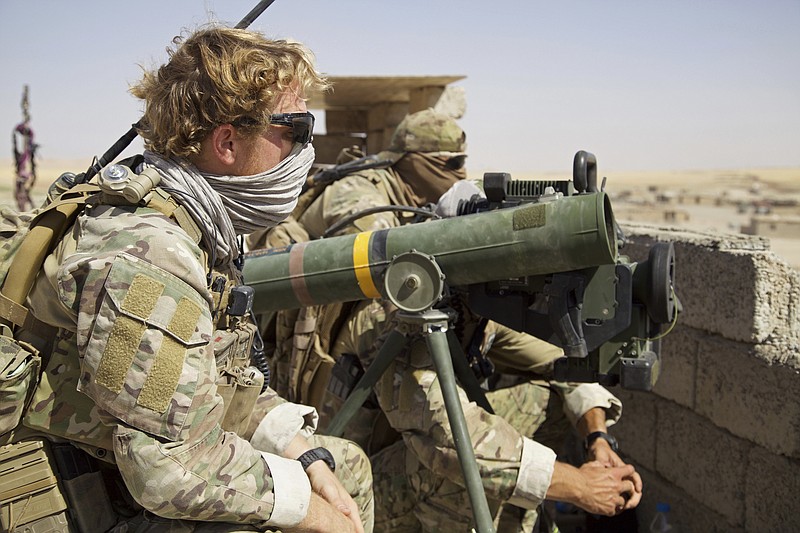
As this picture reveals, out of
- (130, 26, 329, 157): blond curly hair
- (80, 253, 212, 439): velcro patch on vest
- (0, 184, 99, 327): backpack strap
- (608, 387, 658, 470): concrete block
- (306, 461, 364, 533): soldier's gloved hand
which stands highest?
(130, 26, 329, 157): blond curly hair

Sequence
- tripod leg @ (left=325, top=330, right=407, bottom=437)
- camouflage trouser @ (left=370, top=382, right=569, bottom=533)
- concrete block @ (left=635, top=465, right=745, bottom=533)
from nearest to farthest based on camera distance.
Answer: tripod leg @ (left=325, top=330, right=407, bottom=437), camouflage trouser @ (left=370, top=382, right=569, bottom=533), concrete block @ (left=635, top=465, right=745, bottom=533)

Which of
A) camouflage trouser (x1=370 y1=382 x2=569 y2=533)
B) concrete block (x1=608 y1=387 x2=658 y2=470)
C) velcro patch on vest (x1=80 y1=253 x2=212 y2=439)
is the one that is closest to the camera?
velcro patch on vest (x1=80 y1=253 x2=212 y2=439)

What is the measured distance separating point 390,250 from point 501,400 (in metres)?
1.13

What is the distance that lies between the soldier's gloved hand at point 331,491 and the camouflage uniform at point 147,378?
0.67ft

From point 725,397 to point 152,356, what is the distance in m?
2.55

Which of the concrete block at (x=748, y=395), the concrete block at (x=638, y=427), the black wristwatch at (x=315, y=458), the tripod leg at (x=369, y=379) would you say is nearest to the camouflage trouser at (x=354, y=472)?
the black wristwatch at (x=315, y=458)

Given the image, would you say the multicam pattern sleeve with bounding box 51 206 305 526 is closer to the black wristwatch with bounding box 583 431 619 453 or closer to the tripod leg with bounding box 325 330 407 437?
the tripod leg with bounding box 325 330 407 437

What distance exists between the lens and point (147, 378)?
1646 mm

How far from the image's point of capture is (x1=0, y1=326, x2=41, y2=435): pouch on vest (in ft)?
5.62

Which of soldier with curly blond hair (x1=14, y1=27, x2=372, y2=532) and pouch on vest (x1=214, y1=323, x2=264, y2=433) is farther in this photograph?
pouch on vest (x1=214, y1=323, x2=264, y2=433)

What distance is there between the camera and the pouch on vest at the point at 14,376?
1714 mm

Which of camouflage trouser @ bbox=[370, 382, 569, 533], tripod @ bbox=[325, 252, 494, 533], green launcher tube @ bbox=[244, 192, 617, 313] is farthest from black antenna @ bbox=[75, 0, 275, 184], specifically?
camouflage trouser @ bbox=[370, 382, 569, 533]

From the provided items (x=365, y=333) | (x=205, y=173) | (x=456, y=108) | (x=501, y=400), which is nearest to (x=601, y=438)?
(x=501, y=400)

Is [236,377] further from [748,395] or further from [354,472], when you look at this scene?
[748,395]
